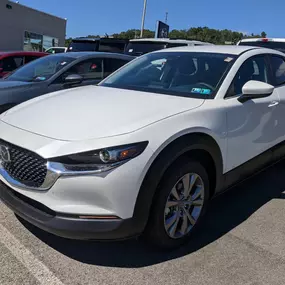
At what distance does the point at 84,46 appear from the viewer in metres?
12.7

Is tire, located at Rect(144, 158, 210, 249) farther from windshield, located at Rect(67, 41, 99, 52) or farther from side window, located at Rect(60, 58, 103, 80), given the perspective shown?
windshield, located at Rect(67, 41, 99, 52)

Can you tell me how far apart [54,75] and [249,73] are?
3355mm

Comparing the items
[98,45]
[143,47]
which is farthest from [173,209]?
[98,45]

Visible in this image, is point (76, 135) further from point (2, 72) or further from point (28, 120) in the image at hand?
point (2, 72)

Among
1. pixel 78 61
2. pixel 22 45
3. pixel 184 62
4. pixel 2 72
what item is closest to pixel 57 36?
pixel 22 45

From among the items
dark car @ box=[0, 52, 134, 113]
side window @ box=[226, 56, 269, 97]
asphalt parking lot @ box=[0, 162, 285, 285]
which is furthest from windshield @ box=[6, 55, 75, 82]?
side window @ box=[226, 56, 269, 97]

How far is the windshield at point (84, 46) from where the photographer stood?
12.5m

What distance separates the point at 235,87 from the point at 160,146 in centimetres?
129

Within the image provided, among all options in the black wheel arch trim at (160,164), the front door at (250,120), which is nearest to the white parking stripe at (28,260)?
the black wheel arch trim at (160,164)

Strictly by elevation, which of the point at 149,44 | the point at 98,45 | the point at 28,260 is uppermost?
the point at 149,44

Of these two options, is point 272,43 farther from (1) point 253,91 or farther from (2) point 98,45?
(1) point 253,91

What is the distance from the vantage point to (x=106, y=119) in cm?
278

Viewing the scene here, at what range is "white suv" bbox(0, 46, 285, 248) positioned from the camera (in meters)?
2.46

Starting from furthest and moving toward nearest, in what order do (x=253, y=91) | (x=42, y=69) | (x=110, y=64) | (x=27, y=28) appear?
1. (x=27, y=28)
2. (x=110, y=64)
3. (x=42, y=69)
4. (x=253, y=91)
